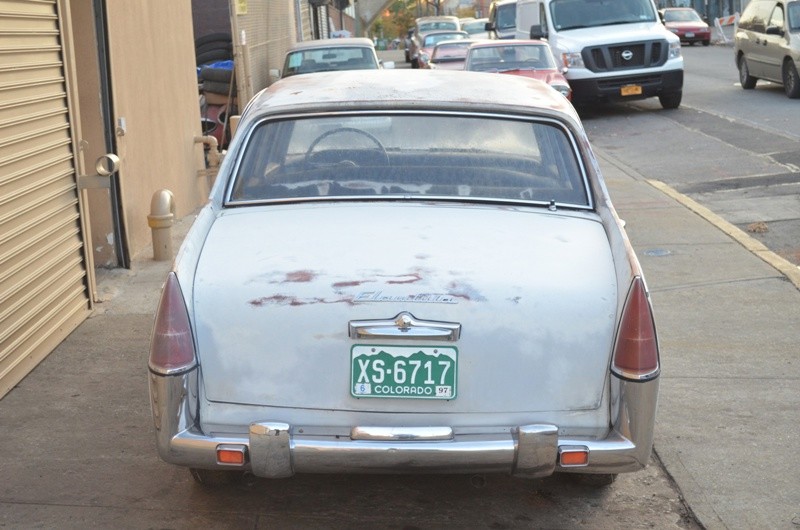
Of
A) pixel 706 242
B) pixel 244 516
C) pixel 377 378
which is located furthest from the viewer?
pixel 706 242

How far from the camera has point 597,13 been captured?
2097 centimetres

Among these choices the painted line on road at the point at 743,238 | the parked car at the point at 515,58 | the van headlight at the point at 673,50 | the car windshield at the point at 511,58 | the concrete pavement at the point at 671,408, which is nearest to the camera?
the concrete pavement at the point at 671,408

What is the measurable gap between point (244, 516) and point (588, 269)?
167cm

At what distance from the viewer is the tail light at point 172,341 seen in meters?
3.95

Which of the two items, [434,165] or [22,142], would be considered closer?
[434,165]

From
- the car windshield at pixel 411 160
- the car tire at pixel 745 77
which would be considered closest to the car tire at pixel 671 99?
the car tire at pixel 745 77

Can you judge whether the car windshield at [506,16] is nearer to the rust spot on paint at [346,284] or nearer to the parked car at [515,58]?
the parked car at [515,58]

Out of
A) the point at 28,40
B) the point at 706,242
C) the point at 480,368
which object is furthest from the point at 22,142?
the point at 706,242

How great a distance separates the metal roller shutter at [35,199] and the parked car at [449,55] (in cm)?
2029

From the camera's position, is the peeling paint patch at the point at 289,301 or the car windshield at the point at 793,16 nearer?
the peeling paint patch at the point at 289,301

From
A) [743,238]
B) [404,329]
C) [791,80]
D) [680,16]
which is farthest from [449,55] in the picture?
[404,329]

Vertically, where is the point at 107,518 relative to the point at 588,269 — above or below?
below

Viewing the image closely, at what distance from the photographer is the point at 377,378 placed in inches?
154

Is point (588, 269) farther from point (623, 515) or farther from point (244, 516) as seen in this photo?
point (244, 516)
